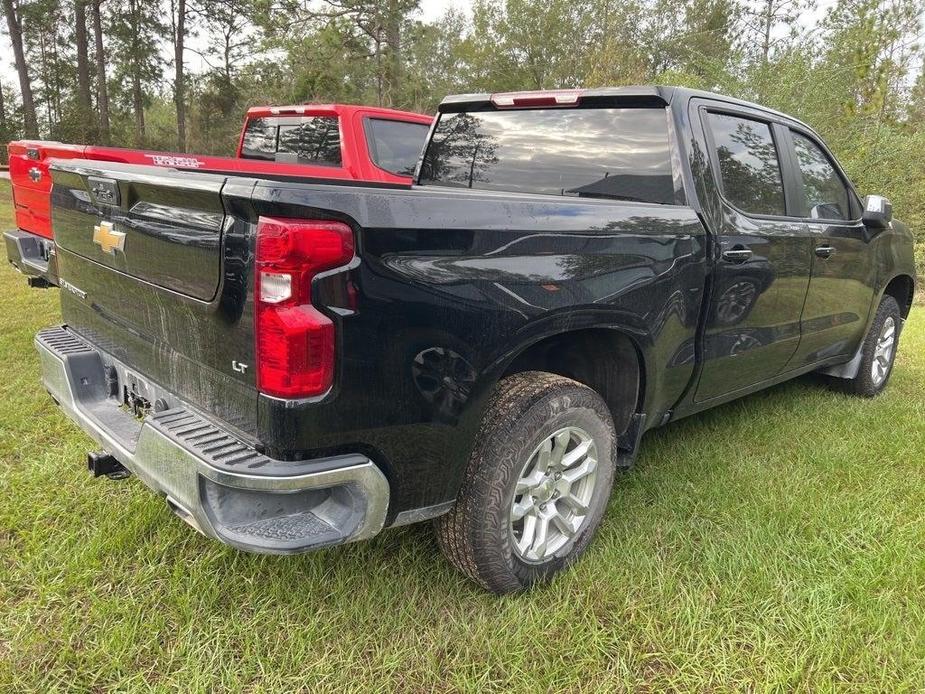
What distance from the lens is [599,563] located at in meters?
2.52

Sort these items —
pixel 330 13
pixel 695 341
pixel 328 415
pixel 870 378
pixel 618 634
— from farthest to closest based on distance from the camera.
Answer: pixel 330 13, pixel 870 378, pixel 695 341, pixel 618 634, pixel 328 415

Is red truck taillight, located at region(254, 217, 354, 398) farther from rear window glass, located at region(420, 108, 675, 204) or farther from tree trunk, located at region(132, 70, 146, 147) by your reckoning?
tree trunk, located at region(132, 70, 146, 147)

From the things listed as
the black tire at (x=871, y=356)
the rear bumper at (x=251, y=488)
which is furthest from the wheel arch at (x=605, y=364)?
the black tire at (x=871, y=356)

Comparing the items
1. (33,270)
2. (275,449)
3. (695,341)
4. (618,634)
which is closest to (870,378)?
(695,341)

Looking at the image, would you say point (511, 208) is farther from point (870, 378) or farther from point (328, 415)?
point (870, 378)

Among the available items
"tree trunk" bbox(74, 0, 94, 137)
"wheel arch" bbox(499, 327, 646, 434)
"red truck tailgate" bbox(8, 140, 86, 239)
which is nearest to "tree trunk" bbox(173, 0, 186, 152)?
"tree trunk" bbox(74, 0, 94, 137)

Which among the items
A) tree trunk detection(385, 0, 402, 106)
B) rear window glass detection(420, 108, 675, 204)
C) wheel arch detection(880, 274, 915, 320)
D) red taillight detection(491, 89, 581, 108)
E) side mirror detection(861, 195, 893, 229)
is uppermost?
tree trunk detection(385, 0, 402, 106)

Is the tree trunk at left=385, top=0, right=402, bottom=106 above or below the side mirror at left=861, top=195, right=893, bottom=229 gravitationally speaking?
above

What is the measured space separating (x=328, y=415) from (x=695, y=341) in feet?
5.79

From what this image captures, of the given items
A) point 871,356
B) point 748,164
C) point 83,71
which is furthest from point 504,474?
point 83,71

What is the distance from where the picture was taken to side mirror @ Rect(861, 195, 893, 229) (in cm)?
379

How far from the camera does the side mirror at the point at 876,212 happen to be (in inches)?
149

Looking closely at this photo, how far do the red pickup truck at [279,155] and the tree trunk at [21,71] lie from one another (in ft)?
70.1

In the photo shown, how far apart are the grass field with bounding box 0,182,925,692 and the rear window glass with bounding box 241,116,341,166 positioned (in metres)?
3.46
